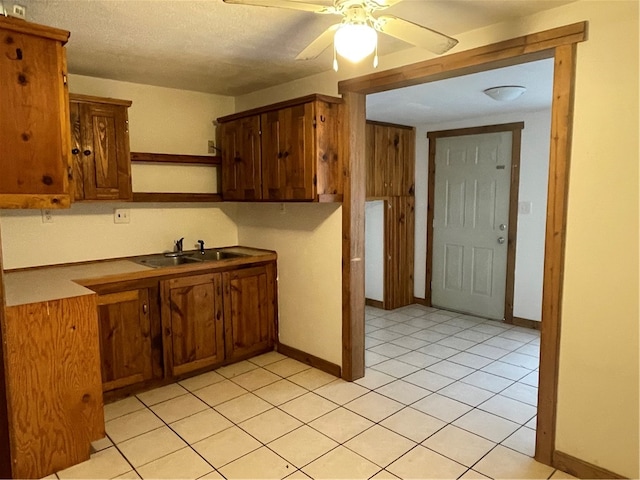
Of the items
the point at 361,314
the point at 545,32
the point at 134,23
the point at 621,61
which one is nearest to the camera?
the point at 621,61

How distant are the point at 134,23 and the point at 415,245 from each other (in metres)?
4.06

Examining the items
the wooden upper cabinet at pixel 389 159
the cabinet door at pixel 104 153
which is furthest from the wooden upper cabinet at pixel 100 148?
the wooden upper cabinet at pixel 389 159

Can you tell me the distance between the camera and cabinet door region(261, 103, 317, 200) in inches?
119

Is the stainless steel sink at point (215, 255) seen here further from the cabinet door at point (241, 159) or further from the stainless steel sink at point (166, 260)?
the cabinet door at point (241, 159)

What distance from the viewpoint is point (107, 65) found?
302 centimetres

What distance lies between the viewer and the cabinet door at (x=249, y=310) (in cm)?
353

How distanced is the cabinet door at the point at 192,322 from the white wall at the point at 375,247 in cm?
239

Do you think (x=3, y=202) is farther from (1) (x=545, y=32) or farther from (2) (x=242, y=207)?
(1) (x=545, y=32)

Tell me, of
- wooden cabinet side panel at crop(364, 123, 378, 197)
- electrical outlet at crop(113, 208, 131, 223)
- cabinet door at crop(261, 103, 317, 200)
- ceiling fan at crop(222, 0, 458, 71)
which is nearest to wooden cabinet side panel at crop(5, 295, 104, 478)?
electrical outlet at crop(113, 208, 131, 223)

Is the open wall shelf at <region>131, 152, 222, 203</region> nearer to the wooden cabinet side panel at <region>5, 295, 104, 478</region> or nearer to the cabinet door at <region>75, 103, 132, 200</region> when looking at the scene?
the cabinet door at <region>75, 103, 132, 200</region>

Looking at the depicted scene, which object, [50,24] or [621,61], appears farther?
[50,24]

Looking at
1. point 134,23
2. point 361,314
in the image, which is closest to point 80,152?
point 134,23

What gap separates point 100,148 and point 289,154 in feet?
4.37

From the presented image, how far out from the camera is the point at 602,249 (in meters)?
2.01
